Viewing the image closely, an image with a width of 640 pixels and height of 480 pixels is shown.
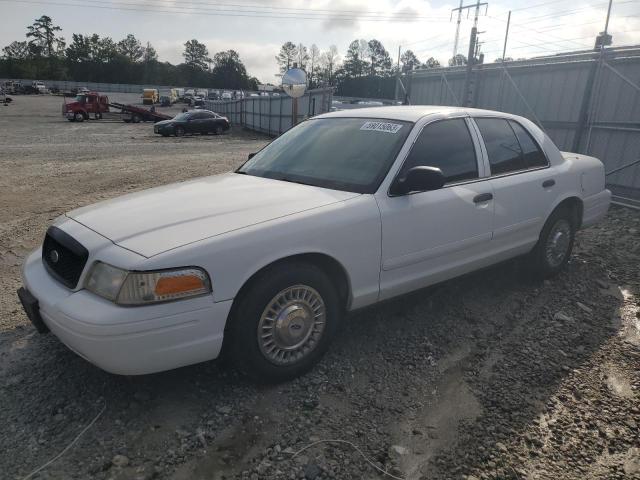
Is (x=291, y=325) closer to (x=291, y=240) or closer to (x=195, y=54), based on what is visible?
(x=291, y=240)

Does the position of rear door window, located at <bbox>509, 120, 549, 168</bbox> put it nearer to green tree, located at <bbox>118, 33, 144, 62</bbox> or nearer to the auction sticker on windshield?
the auction sticker on windshield

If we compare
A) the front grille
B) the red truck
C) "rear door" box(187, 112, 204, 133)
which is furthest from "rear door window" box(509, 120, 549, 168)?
the red truck

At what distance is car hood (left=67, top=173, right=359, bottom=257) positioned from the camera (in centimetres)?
259

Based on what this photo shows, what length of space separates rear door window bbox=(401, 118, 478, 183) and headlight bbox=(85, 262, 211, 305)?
1.64 meters

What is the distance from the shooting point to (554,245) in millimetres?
4648

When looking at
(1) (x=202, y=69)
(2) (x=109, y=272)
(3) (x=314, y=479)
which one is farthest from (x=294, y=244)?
(1) (x=202, y=69)

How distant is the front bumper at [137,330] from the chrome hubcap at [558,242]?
3378mm

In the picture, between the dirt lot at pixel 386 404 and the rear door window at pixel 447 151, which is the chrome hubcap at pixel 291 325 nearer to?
the dirt lot at pixel 386 404

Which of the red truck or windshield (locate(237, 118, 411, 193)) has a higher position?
windshield (locate(237, 118, 411, 193))

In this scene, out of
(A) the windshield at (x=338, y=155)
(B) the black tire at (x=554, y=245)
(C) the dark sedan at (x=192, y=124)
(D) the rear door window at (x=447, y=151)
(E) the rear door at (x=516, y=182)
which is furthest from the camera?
(C) the dark sedan at (x=192, y=124)

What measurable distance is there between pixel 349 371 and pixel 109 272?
1.60m

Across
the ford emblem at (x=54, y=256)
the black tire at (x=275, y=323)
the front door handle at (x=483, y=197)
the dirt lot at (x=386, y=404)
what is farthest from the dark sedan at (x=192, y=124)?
the black tire at (x=275, y=323)

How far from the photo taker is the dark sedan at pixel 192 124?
86.9ft

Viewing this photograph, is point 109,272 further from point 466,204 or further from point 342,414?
point 466,204
